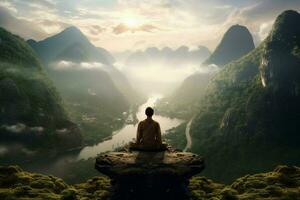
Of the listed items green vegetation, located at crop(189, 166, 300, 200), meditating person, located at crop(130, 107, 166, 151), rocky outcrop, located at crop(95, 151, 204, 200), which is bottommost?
green vegetation, located at crop(189, 166, 300, 200)

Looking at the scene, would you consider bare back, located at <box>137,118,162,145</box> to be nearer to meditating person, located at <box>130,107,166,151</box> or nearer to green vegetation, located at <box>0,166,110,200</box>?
meditating person, located at <box>130,107,166,151</box>

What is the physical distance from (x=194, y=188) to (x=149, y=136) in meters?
15.4

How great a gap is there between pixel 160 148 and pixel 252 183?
16.4m

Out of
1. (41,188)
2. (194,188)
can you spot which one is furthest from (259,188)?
(41,188)

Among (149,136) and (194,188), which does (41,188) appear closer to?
(149,136)

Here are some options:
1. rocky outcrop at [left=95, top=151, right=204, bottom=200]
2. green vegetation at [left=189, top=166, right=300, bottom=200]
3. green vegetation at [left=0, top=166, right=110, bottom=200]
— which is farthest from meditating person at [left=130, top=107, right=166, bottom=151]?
green vegetation at [left=189, top=166, right=300, bottom=200]

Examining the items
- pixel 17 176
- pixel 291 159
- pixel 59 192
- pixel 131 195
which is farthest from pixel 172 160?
pixel 291 159

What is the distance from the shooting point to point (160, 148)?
3762 cm

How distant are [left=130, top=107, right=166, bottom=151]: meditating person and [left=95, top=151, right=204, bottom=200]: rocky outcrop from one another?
2.05 feet

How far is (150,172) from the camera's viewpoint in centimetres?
3478

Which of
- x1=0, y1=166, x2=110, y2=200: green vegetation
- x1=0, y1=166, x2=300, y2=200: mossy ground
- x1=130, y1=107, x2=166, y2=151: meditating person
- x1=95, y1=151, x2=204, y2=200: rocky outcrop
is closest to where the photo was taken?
x1=95, y1=151, x2=204, y2=200: rocky outcrop

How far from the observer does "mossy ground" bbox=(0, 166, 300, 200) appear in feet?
138

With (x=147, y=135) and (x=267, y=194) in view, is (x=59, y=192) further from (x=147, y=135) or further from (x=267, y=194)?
(x=267, y=194)

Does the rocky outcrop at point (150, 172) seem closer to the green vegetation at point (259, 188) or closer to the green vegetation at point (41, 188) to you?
the green vegetation at point (41, 188)
